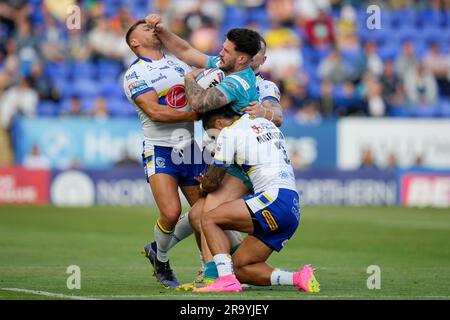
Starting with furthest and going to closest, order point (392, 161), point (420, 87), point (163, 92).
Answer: point (420, 87) < point (392, 161) < point (163, 92)

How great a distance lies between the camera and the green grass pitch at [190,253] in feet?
31.0

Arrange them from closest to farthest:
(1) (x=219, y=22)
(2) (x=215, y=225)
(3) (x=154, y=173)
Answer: (2) (x=215, y=225)
(3) (x=154, y=173)
(1) (x=219, y=22)

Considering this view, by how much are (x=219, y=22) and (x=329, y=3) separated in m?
3.29

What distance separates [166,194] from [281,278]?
5.50ft

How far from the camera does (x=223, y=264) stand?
362 inches

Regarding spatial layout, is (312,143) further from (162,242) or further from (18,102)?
(162,242)

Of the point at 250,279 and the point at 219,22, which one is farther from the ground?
the point at 219,22

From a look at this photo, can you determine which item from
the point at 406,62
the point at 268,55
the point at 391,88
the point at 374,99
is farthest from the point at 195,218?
the point at 406,62

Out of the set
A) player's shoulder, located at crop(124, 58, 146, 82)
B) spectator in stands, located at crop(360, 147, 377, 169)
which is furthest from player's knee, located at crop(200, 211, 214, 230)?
spectator in stands, located at crop(360, 147, 377, 169)

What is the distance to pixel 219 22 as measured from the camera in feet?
88.9

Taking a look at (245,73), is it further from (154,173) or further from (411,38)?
(411,38)

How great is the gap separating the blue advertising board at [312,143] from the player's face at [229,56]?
15.0m
